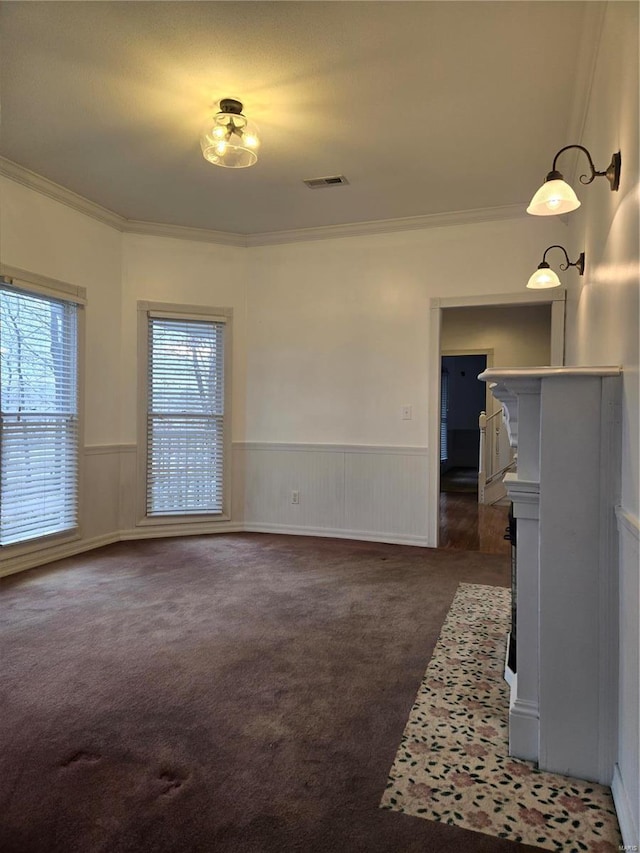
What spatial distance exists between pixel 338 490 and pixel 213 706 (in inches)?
114

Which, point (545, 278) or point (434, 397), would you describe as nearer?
point (545, 278)

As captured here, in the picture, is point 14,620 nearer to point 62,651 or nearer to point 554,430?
point 62,651

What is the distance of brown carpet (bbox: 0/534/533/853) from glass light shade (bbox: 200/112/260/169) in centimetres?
257

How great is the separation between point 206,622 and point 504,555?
8.40 feet

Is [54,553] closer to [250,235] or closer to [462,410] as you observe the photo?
[250,235]

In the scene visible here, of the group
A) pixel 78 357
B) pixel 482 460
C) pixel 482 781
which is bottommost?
pixel 482 781

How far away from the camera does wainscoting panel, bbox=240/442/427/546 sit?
15.1 feet

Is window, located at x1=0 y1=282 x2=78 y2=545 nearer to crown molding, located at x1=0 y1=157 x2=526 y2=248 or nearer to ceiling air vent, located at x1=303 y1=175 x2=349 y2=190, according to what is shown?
crown molding, located at x1=0 y1=157 x2=526 y2=248

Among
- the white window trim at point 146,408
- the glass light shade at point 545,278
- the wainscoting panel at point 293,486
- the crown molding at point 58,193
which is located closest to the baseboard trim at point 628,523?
the glass light shade at point 545,278

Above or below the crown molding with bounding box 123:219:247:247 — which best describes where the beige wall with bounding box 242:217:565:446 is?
below

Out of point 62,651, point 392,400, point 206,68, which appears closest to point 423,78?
→ point 206,68

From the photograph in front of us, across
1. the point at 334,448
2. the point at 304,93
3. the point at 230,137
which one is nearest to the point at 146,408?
the point at 334,448

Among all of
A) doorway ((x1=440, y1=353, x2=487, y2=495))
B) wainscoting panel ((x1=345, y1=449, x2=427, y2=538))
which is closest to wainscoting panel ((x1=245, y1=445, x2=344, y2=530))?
wainscoting panel ((x1=345, y1=449, x2=427, y2=538))

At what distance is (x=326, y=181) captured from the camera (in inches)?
152
